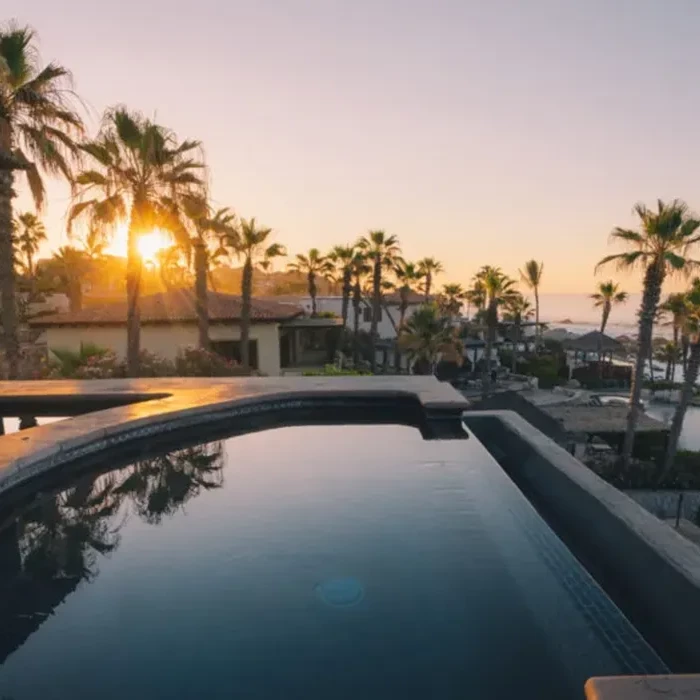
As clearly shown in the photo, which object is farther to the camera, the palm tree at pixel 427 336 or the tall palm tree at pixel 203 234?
the palm tree at pixel 427 336

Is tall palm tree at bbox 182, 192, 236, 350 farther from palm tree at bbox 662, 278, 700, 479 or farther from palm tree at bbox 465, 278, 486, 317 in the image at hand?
palm tree at bbox 465, 278, 486, 317

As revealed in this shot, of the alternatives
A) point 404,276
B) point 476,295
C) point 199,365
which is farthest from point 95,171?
point 476,295

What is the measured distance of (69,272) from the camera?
153ft

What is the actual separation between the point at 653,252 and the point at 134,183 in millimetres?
20356

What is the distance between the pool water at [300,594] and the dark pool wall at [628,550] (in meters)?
0.20

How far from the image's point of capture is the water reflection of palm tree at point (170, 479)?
24.8 feet

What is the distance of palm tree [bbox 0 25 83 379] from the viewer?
15.1 metres

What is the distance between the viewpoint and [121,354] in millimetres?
25672

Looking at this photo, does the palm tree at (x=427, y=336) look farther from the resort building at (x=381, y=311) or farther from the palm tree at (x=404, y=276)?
the resort building at (x=381, y=311)

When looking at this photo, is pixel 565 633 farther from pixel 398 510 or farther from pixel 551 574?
pixel 398 510

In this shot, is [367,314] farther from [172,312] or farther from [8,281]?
[8,281]

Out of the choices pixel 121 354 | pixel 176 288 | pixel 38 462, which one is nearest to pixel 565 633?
pixel 38 462

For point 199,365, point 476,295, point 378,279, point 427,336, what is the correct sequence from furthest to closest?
point 476,295 < point 378,279 < point 427,336 < point 199,365

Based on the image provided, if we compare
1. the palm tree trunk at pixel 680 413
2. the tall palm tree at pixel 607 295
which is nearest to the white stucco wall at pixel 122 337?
the palm tree trunk at pixel 680 413
